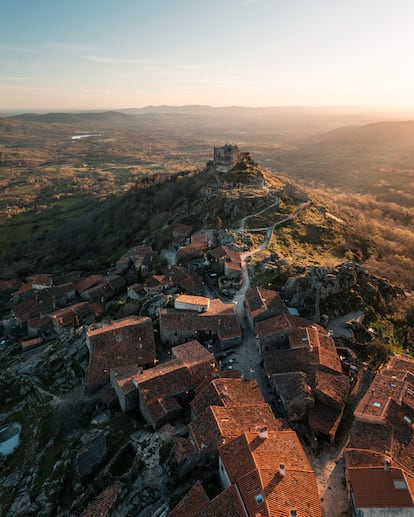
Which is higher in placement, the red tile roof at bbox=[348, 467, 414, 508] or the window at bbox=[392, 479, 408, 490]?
the window at bbox=[392, 479, 408, 490]

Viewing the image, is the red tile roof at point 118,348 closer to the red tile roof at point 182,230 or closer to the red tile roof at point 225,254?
the red tile roof at point 225,254

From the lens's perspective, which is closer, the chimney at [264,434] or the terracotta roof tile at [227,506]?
the terracotta roof tile at [227,506]

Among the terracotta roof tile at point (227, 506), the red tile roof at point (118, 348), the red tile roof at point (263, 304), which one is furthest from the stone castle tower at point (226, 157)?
the terracotta roof tile at point (227, 506)

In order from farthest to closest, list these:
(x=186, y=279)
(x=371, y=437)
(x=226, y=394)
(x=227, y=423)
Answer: (x=186, y=279) → (x=226, y=394) → (x=227, y=423) → (x=371, y=437)

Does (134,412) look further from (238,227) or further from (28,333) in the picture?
(238,227)

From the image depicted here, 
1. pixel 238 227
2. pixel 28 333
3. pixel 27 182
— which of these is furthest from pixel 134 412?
pixel 27 182

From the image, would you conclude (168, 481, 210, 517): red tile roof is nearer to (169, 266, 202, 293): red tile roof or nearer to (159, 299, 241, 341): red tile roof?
(159, 299, 241, 341): red tile roof

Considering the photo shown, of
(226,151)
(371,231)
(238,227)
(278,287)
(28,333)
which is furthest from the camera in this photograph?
(226,151)

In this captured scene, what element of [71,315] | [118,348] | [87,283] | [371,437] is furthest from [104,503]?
[87,283]

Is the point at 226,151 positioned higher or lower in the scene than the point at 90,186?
higher

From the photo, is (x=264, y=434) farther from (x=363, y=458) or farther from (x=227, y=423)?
(x=363, y=458)

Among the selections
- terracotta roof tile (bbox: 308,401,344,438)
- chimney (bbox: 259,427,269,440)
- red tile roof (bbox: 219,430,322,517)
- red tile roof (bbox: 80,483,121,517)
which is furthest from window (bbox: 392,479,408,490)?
red tile roof (bbox: 80,483,121,517)
